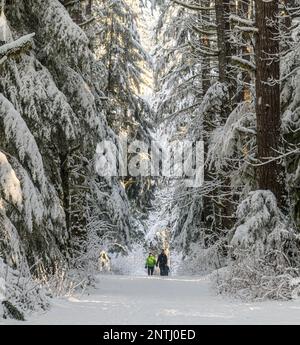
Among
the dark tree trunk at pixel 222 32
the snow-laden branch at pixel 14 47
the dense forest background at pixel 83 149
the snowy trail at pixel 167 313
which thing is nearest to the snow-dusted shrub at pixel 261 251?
the dense forest background at pixel 83 149

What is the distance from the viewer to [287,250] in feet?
31.3

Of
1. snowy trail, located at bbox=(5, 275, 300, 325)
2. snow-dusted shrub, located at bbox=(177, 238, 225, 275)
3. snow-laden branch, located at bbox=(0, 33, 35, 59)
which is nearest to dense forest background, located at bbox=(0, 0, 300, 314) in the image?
snow-laden branch, located at bbox=(0, 33, 35, 59)

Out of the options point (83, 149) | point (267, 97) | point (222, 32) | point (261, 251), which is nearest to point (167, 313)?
point (261, 251)

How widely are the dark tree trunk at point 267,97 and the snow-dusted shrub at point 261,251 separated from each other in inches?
18.6

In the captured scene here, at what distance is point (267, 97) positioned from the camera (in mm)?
10266

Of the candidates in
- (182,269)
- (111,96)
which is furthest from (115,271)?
(111,96)

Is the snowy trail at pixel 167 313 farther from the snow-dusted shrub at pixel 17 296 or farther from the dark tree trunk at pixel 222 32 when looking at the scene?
the dark tree trunk at pixel 222 32

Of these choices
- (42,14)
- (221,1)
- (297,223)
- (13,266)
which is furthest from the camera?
(221,1)

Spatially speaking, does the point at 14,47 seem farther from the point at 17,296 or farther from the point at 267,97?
the point at 267,97

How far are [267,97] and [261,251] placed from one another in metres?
2.71

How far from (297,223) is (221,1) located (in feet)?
25.0

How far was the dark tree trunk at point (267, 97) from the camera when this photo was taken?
10.2 metres

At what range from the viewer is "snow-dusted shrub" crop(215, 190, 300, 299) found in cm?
872
